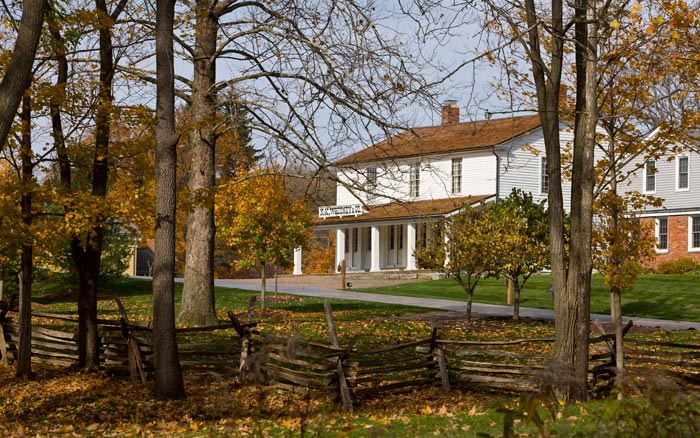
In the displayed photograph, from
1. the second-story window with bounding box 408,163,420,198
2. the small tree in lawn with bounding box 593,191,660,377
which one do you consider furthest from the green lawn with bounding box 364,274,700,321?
the small tree in lawn with bounding box 593,191,660,377

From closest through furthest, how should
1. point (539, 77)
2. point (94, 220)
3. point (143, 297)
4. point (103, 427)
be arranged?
point (103, 427), point (539, 77), point (94, 220), point (143, 297)

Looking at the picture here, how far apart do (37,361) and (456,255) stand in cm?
1084

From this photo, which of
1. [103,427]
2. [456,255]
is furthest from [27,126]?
[456,255]

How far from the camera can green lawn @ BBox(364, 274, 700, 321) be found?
27131mm

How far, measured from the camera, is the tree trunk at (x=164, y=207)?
12.3m

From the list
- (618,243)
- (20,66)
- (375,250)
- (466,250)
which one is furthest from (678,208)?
(20,66)

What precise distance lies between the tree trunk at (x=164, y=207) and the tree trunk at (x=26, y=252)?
2127mm

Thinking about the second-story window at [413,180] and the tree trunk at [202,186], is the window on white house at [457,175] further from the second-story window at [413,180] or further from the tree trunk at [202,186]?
the tree trunk at [202,186]

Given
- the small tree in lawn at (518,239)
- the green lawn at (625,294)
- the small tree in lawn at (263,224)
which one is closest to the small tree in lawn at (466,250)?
the small tree in lawn at (518,239)

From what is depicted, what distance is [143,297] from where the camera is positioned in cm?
3294

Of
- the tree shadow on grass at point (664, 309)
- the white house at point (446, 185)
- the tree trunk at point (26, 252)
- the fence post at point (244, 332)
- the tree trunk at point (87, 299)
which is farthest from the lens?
the white house at point (446, 185)

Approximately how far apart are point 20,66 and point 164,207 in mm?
4005

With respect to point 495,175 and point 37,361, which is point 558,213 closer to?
point 37,361

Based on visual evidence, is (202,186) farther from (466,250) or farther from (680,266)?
(680,266)
